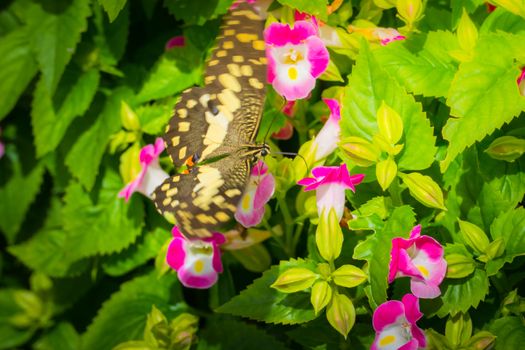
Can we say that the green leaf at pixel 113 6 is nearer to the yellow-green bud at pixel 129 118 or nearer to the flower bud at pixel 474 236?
the yellow-green bud at pixel 129 118

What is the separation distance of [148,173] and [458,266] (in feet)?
2.02

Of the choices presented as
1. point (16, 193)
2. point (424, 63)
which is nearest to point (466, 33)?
point (424, 63)

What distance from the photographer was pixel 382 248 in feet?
3.27

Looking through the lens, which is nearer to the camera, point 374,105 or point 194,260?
point 374,105


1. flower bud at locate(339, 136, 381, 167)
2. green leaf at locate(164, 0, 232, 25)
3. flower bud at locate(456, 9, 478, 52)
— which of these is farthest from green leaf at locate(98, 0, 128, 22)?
flower bud at locate(456, 9, 478, 52)

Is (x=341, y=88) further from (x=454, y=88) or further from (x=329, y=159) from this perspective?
(x=454, y=88)

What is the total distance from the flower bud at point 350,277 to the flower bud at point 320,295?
0.02 meters

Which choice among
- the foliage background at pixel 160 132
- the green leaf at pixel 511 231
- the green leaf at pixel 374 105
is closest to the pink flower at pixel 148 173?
the foliage background at pixel 160 132

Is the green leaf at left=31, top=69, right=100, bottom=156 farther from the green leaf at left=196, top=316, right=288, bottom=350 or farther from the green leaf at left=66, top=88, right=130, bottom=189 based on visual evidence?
the green leaf at left=196, top=316, right=288, bottom=350

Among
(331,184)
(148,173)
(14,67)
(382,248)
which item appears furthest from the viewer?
(14,67)

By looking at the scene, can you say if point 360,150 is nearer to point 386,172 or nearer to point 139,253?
point 386,172

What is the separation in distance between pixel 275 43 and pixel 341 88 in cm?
14

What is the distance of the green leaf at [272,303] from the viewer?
3.61 ft

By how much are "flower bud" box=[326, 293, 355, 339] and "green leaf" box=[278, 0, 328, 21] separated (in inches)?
17.7
